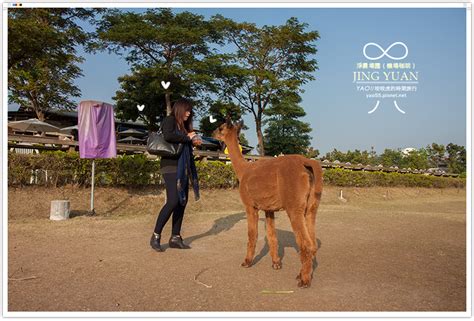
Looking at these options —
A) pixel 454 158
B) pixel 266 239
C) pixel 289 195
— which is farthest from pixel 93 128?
pixel 454 158

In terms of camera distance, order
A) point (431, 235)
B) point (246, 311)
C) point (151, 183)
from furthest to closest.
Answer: point (151, 183), point (431, 235), point (246, 311)

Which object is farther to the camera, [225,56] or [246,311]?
[225,56]

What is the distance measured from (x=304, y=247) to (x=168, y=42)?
1070 inches

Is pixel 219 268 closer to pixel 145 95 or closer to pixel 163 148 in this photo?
pixel 163 148

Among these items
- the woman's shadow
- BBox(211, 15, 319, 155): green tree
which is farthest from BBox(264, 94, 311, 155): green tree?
the woman's shadow

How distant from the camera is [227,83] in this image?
99.0ft

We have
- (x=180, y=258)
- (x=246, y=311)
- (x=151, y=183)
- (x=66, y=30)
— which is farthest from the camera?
(x=66, y=30)

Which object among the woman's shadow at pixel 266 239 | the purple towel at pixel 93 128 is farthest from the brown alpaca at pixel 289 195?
the purple towel at pixel 93 128

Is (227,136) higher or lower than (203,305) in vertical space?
higher

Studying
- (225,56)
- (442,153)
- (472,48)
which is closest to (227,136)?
(472,48)

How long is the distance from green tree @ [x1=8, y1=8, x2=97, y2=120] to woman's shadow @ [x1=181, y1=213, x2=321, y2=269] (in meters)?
6.08

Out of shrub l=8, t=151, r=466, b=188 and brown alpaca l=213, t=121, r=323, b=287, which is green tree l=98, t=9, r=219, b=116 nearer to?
shrub l=8, t=151, r=466, b=188

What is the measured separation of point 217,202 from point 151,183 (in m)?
2.54

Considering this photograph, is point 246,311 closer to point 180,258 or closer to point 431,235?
point 180,258
